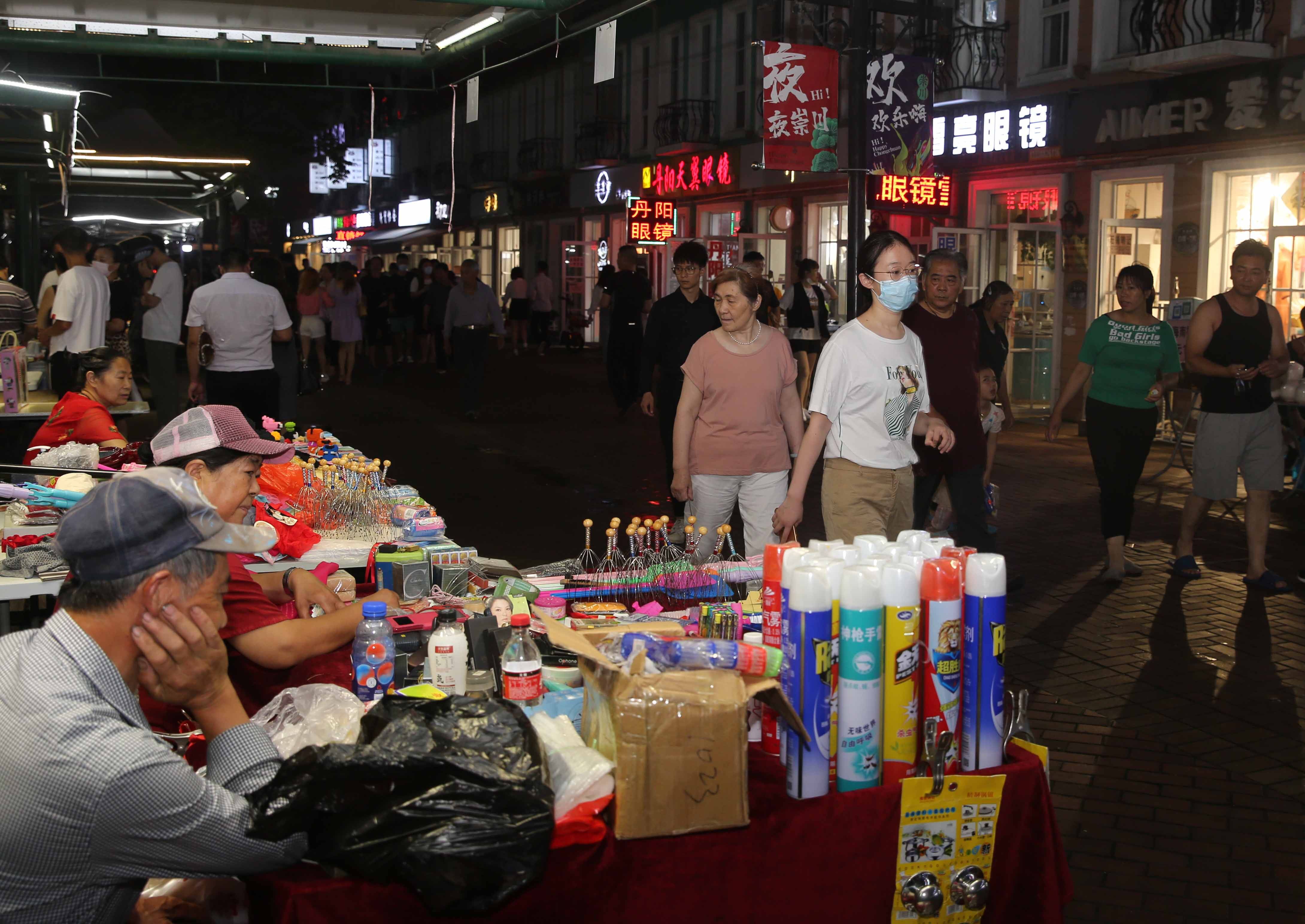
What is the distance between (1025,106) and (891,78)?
558 centimetres

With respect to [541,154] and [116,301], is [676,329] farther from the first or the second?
[541,154]

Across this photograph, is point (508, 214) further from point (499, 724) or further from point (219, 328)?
point (499, 724)

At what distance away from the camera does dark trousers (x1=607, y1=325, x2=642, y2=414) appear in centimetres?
1548

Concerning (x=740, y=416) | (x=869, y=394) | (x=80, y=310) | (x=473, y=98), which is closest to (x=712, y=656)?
(x=869, y=394)

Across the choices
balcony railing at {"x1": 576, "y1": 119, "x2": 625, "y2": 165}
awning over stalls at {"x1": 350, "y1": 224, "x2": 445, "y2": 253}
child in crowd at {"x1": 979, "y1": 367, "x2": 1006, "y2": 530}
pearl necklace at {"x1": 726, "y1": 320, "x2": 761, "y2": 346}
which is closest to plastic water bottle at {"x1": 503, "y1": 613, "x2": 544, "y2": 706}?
pearl necklace at {"x1": 726, "y1": 320, "x2": 761, "y2": 346}

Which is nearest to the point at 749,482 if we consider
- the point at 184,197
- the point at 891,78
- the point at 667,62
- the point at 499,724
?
the point at 499,724

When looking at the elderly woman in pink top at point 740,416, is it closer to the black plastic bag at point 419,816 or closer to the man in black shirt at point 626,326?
the black plastic bag at point 419,816

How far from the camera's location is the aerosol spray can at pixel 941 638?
272 cm

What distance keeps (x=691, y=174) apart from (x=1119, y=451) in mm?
18502

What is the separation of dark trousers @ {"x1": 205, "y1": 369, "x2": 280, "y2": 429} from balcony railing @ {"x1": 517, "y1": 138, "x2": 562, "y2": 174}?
81.5ft

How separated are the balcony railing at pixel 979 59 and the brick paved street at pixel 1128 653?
556 centimetres

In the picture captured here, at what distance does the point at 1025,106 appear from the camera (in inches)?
636

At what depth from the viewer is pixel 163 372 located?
503 inches

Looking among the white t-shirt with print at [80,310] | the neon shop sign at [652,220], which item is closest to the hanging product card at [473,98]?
the white t-shirt with print at [80,310]
